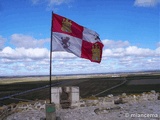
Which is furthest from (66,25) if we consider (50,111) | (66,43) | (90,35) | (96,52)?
(50,111)

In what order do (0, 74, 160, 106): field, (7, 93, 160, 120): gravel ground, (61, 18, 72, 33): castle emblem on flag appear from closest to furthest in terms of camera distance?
(61, 18, 72, 33): castle emblem on flag → (7, 93, 160, 120): gravel ground → (0, 74, 160, 106): field

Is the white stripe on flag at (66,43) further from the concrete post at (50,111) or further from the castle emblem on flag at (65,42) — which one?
the concrete post at (50,111)

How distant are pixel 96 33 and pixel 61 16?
2.24 m

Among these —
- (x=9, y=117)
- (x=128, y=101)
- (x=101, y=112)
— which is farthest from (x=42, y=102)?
(x=128, y=101)

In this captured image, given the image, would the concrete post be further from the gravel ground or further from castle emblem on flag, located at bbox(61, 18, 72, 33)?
castle emblem on flag, located at bbox(61, 18, 72, 33)

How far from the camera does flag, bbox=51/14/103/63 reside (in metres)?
12.2

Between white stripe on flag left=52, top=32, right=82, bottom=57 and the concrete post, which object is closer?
white stripe on flag left=52, top=32, right=82, bottom=57

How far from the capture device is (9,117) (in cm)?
1602

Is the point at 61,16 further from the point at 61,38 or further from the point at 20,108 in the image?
the point at 20,108

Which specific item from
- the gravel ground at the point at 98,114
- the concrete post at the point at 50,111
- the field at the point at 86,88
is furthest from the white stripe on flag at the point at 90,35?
the field at the point at 86,88

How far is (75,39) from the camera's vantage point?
12711 mm

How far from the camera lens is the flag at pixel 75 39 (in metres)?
12.2

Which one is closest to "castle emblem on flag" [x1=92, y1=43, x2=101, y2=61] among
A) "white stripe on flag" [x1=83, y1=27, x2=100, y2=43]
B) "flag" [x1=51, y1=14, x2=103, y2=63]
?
"flag" [x1=51, y1=14, x2=103, y2=63]

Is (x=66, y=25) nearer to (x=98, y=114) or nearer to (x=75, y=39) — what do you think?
(x=75, y=39)
